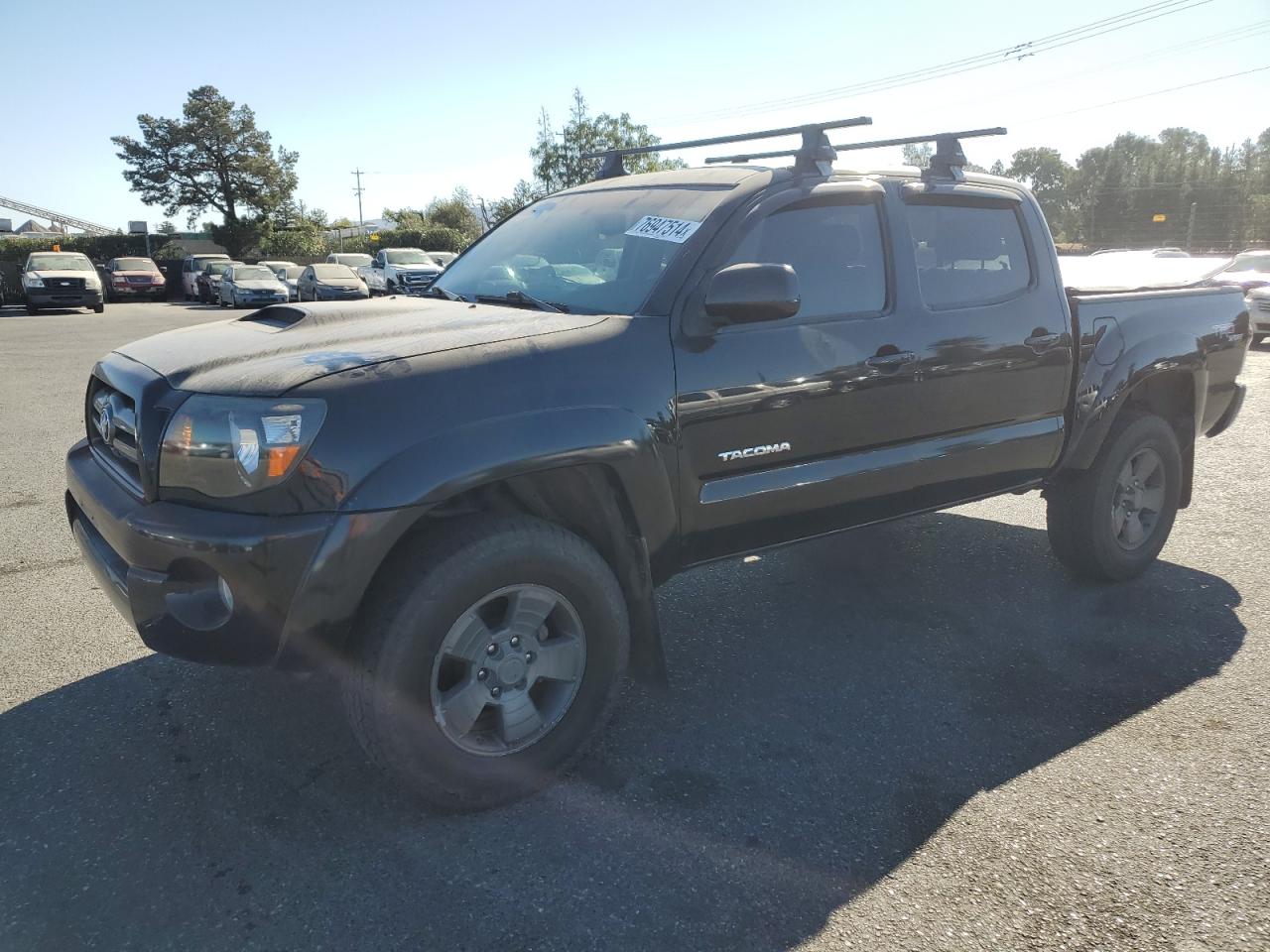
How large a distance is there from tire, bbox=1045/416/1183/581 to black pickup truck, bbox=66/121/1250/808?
203 millimetres


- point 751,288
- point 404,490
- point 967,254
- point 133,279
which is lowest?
point 404,490

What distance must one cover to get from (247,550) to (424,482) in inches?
18.3

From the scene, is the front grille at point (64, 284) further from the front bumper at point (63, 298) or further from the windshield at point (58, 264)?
the windshield at point (58, 264)

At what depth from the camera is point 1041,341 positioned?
12.9 feet

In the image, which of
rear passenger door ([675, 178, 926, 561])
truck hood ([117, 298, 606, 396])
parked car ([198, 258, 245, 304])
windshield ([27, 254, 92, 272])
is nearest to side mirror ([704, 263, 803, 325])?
rear passenger door ([675, 178, 926, 561])

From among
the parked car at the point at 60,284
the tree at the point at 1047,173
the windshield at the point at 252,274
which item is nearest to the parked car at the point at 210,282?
the windshield at the point at 252,274

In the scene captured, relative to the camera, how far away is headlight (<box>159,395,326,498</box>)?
2.32m

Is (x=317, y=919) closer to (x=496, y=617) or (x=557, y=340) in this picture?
(x=496, y=617)

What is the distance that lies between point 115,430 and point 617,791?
1.94 metres

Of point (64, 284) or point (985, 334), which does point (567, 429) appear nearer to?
point (985, 334)

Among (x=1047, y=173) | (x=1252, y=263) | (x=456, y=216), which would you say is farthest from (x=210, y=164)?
(x=1047, y=173)

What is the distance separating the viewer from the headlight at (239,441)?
2322 millimetres

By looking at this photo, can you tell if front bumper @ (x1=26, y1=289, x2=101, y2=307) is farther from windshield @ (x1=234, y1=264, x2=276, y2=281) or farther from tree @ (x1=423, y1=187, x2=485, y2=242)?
tree @ (x1=423, y1=187, x2=485, y2=242)

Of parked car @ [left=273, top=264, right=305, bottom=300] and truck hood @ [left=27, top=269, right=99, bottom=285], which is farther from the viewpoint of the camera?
parked car @ [left=273, top=264, right=305, bottom=300]
